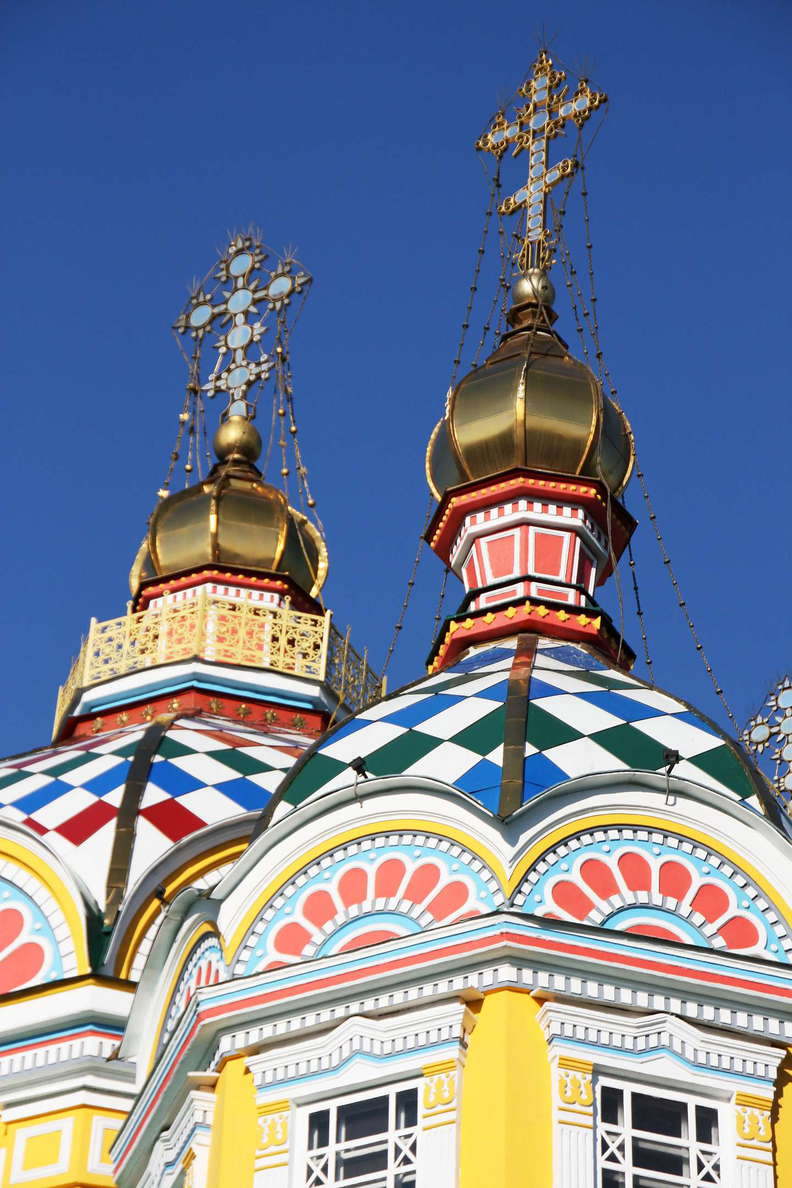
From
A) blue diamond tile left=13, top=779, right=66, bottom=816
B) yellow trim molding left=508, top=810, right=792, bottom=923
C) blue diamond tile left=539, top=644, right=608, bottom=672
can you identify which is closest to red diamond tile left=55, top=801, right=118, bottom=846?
blue diamond tile left=13, top=779, right=66, bottom=816

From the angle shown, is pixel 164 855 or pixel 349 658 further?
pixel 349 658

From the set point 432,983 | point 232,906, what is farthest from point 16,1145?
point 432,983

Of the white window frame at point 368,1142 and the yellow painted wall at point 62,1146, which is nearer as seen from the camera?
the white window frame at point 368,1142

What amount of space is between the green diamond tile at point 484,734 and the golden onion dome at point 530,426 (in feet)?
12.8

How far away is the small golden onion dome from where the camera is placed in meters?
22.1

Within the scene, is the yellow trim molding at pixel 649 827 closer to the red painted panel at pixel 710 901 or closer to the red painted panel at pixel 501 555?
the red painted panel at pixel 710 901

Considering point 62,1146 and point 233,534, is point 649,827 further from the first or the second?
point 233,534

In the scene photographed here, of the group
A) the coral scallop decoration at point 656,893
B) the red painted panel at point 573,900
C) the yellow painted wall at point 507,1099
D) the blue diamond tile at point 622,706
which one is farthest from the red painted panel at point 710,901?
the blue diamond tile at point 622,706

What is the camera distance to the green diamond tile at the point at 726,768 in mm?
14414

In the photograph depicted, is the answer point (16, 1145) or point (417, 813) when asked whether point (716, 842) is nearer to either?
Result: point (417, 813)

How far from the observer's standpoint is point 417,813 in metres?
13.7

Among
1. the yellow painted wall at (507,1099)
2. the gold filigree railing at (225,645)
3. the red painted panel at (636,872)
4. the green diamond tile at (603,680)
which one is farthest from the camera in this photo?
the gold filigree railing at (225,645)

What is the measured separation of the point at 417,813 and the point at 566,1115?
2.10m

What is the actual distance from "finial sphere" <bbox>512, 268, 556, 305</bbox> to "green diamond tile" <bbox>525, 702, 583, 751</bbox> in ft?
18.2
